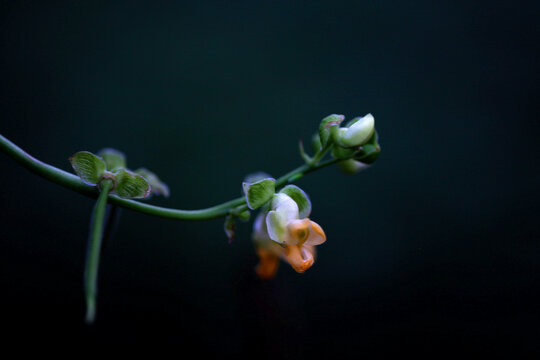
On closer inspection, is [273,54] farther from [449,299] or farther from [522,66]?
[449,299]

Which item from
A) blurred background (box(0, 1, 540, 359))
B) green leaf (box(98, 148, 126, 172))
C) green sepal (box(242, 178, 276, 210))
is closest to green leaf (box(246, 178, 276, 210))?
green sepal (box(242, 178, 276, 210))

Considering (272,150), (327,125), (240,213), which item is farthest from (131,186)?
(272,150)

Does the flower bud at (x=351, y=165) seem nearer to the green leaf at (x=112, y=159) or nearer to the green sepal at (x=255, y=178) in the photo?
the green sepal at (x=255, y=178)

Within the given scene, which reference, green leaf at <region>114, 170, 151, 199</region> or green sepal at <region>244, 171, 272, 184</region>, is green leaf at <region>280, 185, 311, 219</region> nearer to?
green sepal at <region>244, 171, 272, 184</region>

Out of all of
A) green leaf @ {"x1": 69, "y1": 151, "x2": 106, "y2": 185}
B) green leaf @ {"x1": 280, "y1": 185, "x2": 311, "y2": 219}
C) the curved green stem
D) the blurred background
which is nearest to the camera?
the curved green stem

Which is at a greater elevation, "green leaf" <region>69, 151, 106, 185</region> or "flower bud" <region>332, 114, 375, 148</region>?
"flower bud" <region>332, 114, 375, 148</region>

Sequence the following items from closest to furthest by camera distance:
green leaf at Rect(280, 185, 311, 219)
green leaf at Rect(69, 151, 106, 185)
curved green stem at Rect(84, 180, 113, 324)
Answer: curved green stem at Rect(84, 180, 113, 324), green leaf at Rect(69, 151, 106, 185), green leaf at Rect(280, 185, 311, 219)

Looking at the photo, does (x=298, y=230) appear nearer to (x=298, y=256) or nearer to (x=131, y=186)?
(x=298, y=256)

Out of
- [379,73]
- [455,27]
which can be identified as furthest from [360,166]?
[455,27]
